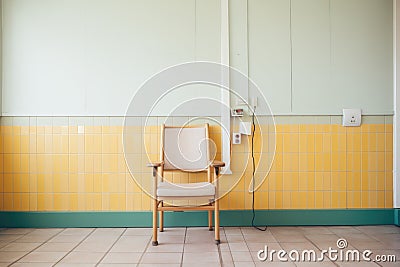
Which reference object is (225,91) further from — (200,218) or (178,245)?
(178,245)

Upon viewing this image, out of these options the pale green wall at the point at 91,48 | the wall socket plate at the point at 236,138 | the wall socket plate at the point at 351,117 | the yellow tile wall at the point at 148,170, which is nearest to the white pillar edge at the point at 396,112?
the yellow tile wall at the point at 148,170

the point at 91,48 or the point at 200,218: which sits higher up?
the point at 91,48

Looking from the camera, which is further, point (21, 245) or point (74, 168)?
point (74, 168)

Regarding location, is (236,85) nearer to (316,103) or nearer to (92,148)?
(316,103)

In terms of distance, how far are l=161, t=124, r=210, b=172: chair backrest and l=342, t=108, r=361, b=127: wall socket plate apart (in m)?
1.29

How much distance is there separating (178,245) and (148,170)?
811 millimetres

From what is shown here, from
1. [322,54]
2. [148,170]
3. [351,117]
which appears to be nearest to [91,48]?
[148,170]

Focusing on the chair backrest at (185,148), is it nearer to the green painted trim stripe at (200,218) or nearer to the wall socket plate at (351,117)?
the green painted trim stripe at (200,218)

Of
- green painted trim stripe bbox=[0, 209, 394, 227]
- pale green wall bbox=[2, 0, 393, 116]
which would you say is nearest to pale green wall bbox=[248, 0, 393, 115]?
pale green wall bbox=[2, 0, 393, 116]

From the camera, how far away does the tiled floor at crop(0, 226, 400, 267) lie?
254 centimetres

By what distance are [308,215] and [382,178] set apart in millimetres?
770

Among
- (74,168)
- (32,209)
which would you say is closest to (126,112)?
(74,168)

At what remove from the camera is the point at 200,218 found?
3.41 m

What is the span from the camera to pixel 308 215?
11.3 ft
